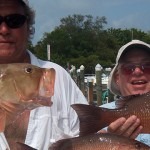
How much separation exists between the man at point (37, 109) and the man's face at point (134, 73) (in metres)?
0.83

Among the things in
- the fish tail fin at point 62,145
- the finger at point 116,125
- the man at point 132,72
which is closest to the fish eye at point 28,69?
the fish tail fin at point 62,145

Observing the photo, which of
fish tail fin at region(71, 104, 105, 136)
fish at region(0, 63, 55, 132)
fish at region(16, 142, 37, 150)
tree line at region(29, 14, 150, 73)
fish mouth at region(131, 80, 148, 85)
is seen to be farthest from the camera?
tree line at region(29, 14, 150, 73)

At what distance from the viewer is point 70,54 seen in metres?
64.5

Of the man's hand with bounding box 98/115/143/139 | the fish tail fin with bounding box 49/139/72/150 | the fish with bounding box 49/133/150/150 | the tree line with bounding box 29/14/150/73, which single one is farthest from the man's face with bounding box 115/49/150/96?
the tree line with bounding box 29/14/150/73

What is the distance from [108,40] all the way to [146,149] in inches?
2637

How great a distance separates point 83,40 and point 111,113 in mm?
66042

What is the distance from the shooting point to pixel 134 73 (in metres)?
3.98

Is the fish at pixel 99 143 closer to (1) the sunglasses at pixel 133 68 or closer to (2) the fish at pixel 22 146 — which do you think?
(2) the fish at pixel 22 146

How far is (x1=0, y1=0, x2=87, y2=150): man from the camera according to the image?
9.57 feet

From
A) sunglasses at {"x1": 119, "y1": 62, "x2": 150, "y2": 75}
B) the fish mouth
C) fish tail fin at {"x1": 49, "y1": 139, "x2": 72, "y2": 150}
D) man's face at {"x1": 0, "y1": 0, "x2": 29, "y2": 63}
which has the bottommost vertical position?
fish tail fin at {"x1": 49, "y1": 139, "x2": 72, "y2": 150}

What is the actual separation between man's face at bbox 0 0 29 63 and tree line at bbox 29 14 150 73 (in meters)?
52.6

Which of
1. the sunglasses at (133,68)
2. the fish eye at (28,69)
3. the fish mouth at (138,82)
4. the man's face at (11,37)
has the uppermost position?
the man's face at (11,37)

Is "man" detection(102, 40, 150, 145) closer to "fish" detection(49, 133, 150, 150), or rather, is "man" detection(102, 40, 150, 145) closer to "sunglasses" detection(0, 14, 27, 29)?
"fish" detection(49, 133, 150, 150)

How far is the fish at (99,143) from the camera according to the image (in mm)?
2916
